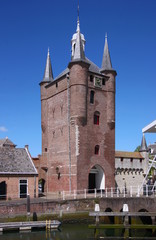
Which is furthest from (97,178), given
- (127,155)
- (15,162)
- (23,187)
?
(15,162)

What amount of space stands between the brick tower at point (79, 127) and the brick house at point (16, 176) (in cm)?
363

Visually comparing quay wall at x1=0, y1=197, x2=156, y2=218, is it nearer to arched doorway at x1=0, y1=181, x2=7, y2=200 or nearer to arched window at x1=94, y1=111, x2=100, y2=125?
arched doorway at x1=0, y1=181, x2=7, y2=200

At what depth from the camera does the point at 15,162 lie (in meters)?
30.7

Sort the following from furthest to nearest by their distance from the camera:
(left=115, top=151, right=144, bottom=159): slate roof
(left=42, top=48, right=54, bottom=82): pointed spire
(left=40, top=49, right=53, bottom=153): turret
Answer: (left=115, top=151, right=144, bottom=159): slate roof < (left=42, top=48, right=54, bottom=82): pointed spire < (left=40, top=49, right=53, bottom=153): turret

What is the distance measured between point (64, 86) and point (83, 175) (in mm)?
10131

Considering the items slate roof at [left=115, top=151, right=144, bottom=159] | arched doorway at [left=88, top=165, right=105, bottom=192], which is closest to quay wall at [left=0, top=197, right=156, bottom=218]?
arched doorway at [left=88, top=165, right=105, bottom=192]

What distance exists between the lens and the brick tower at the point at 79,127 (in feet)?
102

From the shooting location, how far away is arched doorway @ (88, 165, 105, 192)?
33.1m

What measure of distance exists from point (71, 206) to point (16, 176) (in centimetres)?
723

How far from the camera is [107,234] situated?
2027cm

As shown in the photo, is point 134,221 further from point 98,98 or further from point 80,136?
point 98,98

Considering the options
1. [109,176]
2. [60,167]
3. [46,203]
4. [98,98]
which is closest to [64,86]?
[98,98]

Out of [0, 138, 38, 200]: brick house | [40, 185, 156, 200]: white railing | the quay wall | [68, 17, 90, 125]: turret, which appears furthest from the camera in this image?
[68, 17, 90, 125]: turret

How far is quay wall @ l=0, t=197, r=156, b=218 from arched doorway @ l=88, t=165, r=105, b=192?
7436mm
